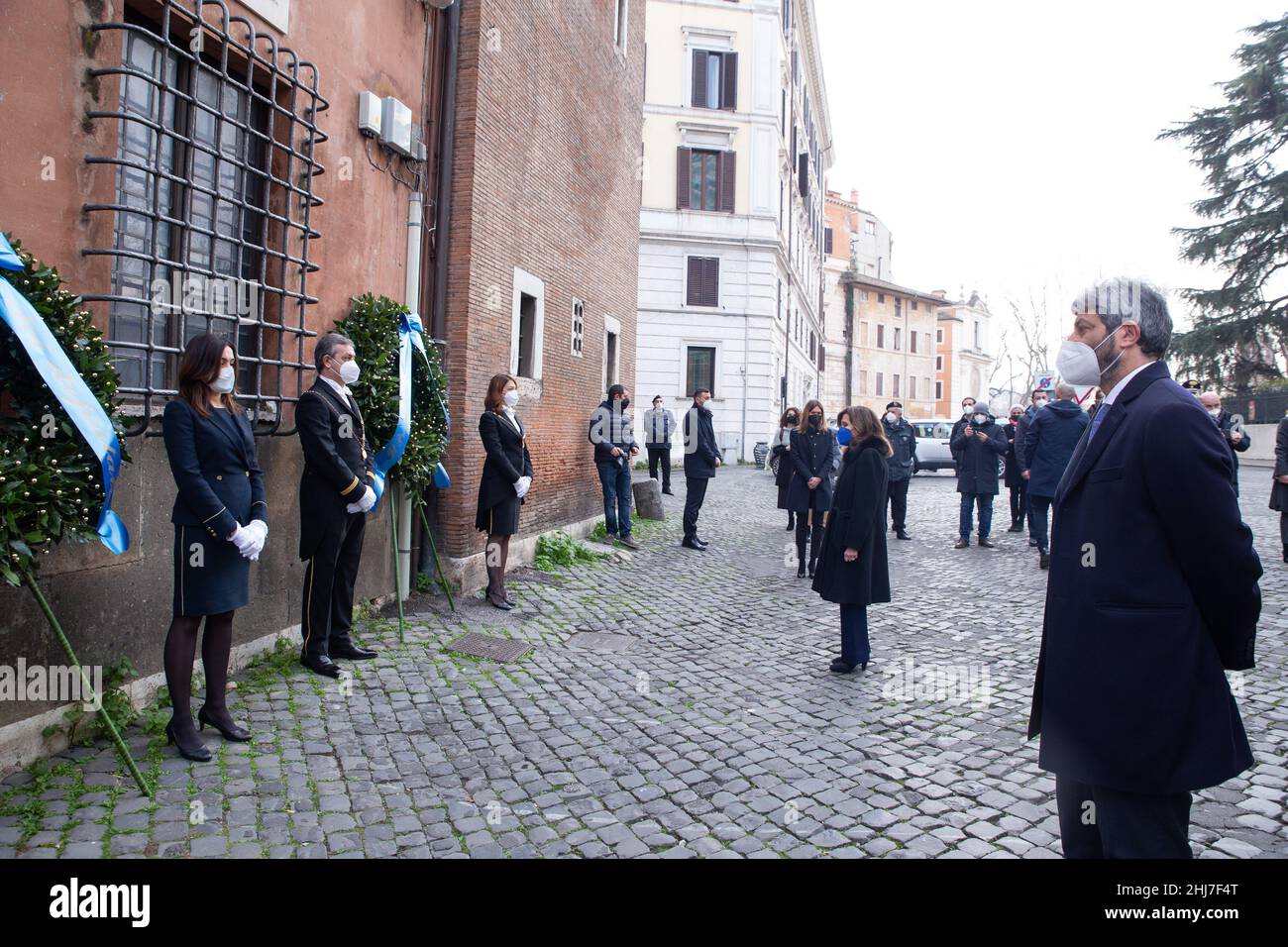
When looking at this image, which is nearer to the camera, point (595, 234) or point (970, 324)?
point (595, 234)

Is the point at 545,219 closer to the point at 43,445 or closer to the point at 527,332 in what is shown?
the point at 527,332

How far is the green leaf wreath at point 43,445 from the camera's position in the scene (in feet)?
12.2

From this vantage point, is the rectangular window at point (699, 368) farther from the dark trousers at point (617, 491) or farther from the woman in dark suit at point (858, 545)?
the woman in dark suit at point (858, 545)

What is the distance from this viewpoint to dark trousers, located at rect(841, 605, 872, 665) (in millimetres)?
6746

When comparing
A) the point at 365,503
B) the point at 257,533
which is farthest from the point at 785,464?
the point at 257,533

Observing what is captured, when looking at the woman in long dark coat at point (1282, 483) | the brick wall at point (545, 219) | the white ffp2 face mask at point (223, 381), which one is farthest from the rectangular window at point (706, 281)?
the white ffp2 face mask at point (223, 381)

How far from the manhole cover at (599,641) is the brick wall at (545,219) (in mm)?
1879

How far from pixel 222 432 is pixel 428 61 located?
562cm

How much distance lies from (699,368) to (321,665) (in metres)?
29.0

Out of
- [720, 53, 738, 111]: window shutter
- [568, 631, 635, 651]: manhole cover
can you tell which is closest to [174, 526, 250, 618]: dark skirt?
[568, 631, 635, 651]: manhole cover

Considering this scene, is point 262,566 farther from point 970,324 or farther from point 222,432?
point 970,324

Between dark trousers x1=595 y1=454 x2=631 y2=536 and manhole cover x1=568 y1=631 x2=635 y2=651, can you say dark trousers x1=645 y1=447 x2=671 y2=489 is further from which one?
manhole cover x1=568 y1=631 x2=635 y2=651

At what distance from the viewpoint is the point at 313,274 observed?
22.9 ft
